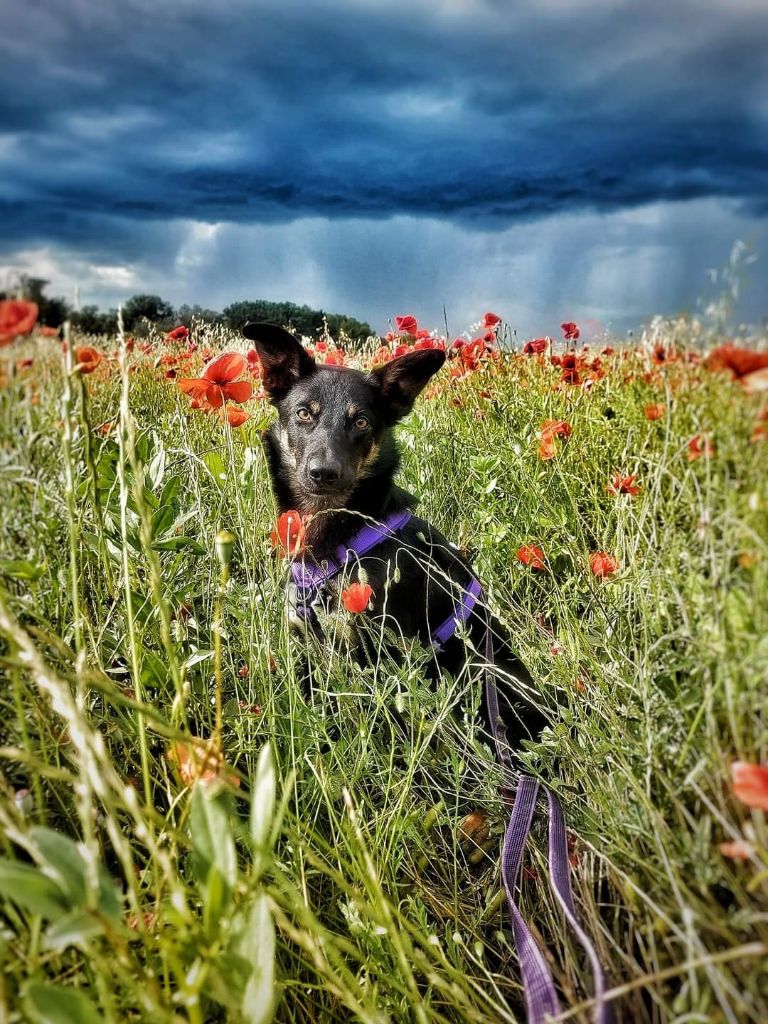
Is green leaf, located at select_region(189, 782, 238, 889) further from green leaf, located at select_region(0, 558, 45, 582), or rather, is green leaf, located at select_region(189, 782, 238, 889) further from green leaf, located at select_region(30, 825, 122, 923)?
green leaf, located at select_region(0, 558, 45, 582)

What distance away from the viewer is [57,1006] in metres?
0.66

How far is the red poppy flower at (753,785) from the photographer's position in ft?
2.25

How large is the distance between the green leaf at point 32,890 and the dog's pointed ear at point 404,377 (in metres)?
2.68

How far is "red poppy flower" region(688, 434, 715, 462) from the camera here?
91cm

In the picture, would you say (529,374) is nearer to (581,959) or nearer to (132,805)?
(581,959)

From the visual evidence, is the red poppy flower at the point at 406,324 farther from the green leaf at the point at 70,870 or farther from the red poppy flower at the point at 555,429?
the green leaf at the point at 70,870

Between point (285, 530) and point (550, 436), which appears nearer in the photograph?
point (285, 530)

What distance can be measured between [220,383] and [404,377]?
175 cm

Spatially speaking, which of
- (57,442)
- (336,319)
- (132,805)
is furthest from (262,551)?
(336,319)

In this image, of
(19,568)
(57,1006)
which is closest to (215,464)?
(19,568)

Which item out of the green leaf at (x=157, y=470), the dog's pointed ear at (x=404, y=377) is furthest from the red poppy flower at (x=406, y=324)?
the green leaf at (x=157, y=470)

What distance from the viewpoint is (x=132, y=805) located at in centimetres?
72

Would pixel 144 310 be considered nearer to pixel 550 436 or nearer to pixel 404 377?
pixel 550 436

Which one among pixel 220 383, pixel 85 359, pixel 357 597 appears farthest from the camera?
pixel 220 383
